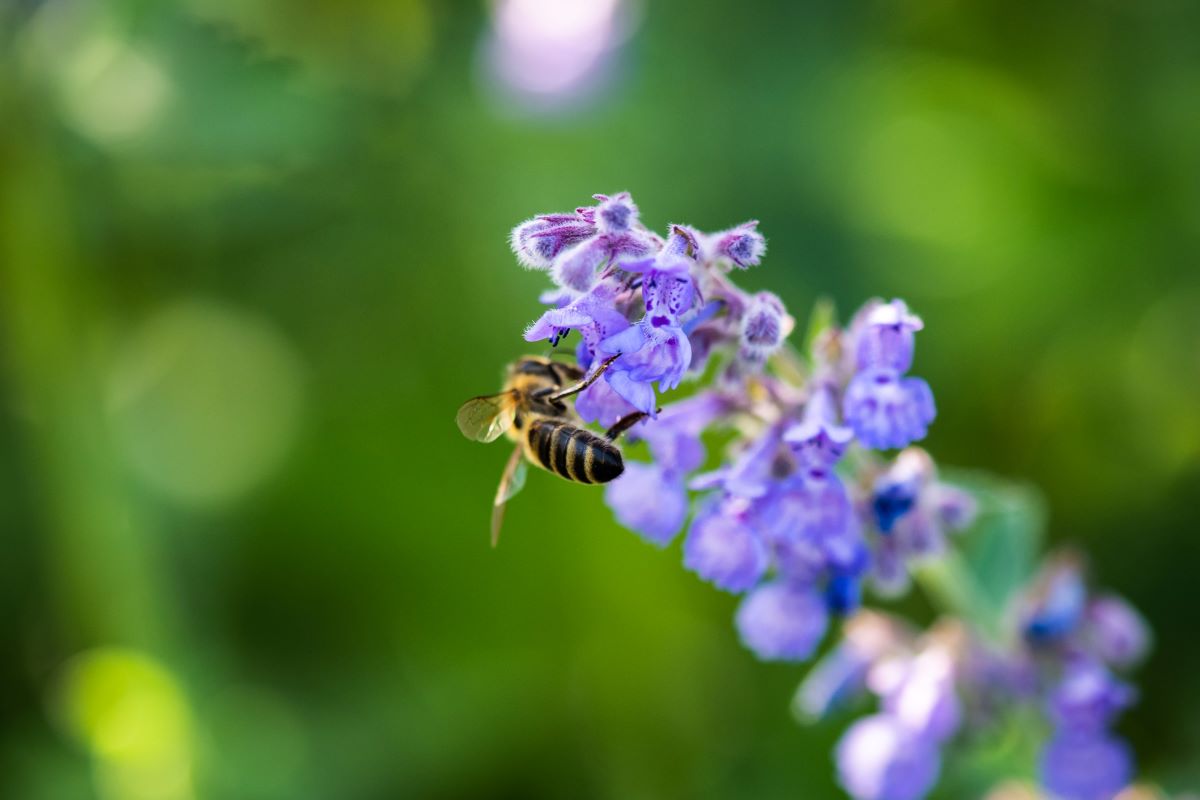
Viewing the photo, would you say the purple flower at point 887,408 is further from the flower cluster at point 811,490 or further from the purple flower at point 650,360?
the purple flower at point 650,360

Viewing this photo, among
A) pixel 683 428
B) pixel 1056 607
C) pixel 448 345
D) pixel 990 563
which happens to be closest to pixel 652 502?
pixel 683 428

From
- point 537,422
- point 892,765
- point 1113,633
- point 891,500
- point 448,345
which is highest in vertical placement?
point 448,345

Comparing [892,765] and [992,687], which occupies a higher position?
[992,687]

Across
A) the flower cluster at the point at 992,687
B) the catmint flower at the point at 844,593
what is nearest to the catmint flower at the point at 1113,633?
the flower cluster at the point at 992,687

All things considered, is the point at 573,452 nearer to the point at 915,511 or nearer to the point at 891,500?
the point at 891,500

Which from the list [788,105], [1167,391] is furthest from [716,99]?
[1167,391]

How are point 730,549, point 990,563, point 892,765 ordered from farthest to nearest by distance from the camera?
point 990,563 < point 892,765 < point 730,549

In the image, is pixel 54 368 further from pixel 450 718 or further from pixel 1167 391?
pixel 1167 391

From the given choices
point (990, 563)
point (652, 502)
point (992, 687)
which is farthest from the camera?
point (990, 563)

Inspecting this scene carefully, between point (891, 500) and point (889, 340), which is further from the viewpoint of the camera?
point (891, 500)
